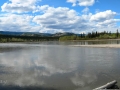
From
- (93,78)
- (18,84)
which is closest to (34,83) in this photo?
(18,84)

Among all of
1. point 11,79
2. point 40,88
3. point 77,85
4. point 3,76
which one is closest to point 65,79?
point 77,85

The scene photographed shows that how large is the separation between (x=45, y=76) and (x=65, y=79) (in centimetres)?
194

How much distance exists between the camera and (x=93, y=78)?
Result: 583 inches

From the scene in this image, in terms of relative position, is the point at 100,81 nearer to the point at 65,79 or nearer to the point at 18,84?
the point at 65,79

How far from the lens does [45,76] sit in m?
15.6

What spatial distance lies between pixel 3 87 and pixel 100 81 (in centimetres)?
640

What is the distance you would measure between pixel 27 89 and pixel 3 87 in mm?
1591

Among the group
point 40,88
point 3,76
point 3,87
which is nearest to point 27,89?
point 40,88

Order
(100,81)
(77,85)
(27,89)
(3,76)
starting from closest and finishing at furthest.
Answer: (27,89) < (77,85) < (100,81) < (3,76)

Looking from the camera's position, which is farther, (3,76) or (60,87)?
(3,76)

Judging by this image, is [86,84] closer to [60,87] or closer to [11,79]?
[60,87]

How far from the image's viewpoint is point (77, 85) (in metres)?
12.8

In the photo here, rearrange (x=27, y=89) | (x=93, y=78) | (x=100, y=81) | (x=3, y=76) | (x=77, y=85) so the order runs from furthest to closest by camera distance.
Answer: (x=3, y=76)
(x=93, y=78)
(x=100, y=81)
(x=77, y=85)
(x=27, y=89)

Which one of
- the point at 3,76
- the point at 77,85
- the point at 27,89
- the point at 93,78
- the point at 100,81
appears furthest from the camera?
the point at 3,76
